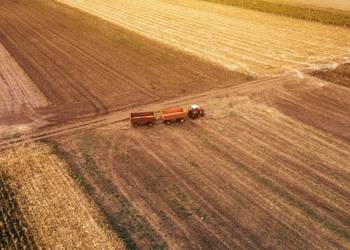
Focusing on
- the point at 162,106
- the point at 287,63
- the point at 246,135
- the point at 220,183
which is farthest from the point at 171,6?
the point at 220,183

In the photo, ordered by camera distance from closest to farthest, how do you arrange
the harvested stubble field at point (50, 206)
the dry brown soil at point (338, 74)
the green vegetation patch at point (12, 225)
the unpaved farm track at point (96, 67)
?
the green vegetation patch at point (12, 225) → the harvested stubble field at point (50, 206) → the unpaved farm track at point (96, 67) → the dry brown soil at point (338, 74)

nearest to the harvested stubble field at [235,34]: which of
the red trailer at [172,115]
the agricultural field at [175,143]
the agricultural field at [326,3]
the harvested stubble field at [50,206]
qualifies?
the agricultural field at [175,143]

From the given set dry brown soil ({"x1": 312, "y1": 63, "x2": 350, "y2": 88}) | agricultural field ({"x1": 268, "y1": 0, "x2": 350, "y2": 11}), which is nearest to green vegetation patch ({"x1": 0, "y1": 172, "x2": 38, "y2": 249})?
dry brown soil ({"x1": 312, "y1": 63, "x2": 350, "y2": 88})

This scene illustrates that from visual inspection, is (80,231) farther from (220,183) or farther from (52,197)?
(220,183)

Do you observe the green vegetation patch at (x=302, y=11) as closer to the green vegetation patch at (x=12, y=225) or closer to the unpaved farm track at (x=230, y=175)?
the unpaved farm track at (x=230, y=175)

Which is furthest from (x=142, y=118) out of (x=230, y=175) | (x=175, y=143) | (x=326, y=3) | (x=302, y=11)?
(x=326, y=3)

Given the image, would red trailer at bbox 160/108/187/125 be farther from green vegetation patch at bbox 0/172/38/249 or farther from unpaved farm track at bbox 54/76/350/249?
green vegetation patch at bbox 0/172/38/249

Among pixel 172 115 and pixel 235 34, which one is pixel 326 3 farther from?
pixel 172 115
